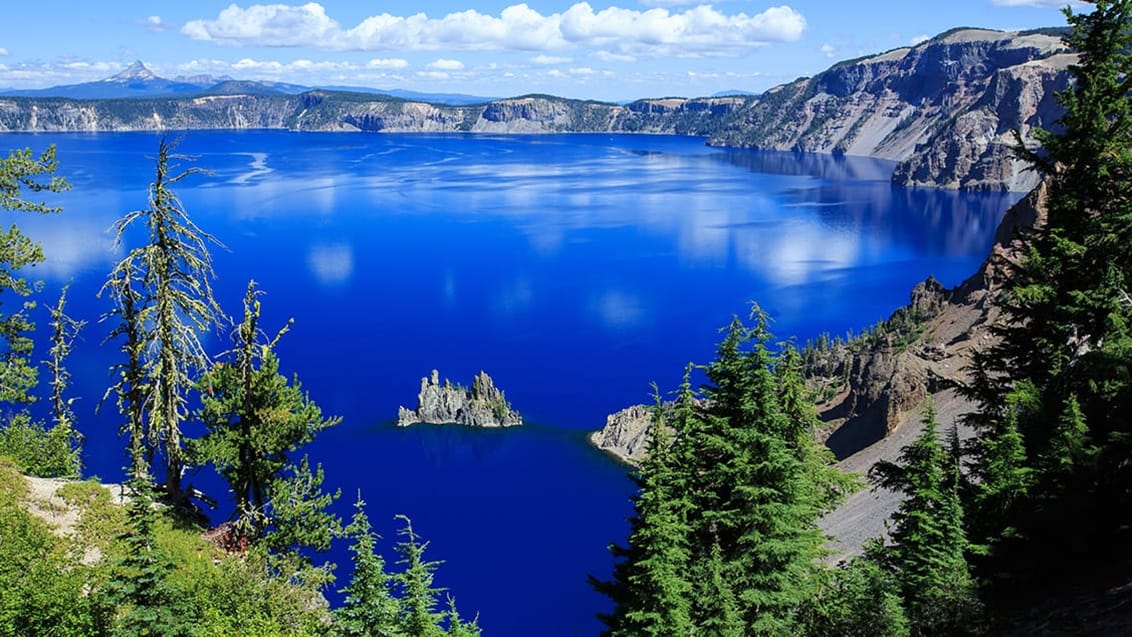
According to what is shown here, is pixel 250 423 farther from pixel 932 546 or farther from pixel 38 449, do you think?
pixel 932 546

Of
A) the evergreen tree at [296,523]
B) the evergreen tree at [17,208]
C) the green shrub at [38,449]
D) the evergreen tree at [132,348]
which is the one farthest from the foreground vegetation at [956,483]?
the green shrub at [38,449]

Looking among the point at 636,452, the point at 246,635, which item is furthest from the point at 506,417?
the point at 246,635

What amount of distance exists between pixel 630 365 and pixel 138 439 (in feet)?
284

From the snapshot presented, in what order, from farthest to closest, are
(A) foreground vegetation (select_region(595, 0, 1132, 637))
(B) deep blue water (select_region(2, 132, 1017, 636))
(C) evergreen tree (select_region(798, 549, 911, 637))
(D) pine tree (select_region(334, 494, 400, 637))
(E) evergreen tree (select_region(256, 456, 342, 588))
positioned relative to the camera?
(B) deep blue water (select_region(2, 132, 1017, 636)), (E) evergreen tree (select_region(256, 456, 342, 588)), (A) foreground vegetation (select_region(595, 0, 1132, 637)), (C) evergreen tree (select_region(798, 549, 911, 637)), (D) pine tree (select_region(334, 494, 400, 637))

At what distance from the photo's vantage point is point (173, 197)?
72.6 feet

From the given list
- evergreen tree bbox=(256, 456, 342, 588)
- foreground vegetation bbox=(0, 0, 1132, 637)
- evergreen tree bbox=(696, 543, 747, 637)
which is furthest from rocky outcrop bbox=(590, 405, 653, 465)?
evergreen tree bbox=(696, 543, 747, 637)

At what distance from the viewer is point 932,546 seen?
73.5 feet

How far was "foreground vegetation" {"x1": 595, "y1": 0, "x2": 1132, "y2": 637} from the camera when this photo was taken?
816 inches

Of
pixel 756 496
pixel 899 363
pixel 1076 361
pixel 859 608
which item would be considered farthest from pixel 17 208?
pixel 899 363

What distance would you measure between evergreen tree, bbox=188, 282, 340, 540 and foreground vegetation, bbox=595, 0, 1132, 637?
11.8 meters

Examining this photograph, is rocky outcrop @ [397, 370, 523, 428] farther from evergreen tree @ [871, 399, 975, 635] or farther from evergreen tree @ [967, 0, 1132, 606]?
evergreen tree @ [967, 0, 1132, 606]

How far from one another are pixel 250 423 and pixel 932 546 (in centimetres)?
2115

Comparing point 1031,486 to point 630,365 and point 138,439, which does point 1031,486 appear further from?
point 630,365

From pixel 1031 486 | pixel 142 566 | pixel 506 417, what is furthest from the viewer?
pixel 506 417
